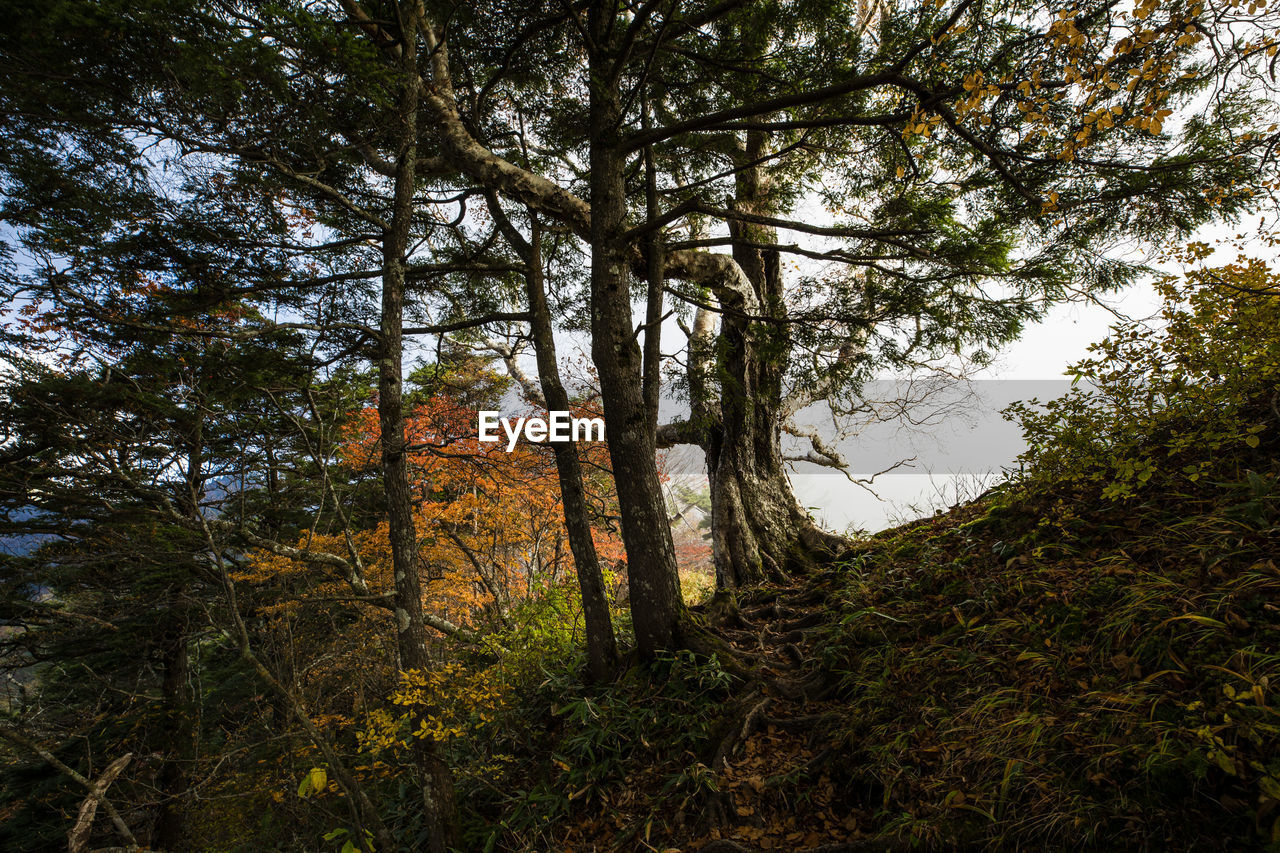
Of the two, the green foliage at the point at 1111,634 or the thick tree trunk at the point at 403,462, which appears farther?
the thick tree trunk at the point at 403,462

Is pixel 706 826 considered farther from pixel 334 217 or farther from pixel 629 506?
pixel 334 217

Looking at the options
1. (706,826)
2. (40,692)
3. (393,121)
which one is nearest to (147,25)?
(393,121)

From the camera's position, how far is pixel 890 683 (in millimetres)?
2762

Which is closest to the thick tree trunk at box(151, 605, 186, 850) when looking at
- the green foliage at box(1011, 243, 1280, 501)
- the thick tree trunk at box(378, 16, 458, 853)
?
the thick tree trunk at box(378, 16, 458, 853)

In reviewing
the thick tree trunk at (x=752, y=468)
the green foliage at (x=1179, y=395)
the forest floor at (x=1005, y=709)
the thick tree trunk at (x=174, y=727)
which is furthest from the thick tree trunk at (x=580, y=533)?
the thick tree trunk at (x=174, y=727)

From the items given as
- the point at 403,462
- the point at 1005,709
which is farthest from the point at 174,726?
the point at 1005,709

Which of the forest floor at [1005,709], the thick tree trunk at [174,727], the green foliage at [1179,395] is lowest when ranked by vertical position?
the thick tree trunk at [174,727]

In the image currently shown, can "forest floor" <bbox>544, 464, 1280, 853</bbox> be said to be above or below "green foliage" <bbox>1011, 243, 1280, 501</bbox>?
below

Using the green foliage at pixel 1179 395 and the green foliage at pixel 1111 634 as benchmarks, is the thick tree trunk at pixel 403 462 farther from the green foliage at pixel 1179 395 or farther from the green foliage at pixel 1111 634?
the green foliage at pixel 1179 395

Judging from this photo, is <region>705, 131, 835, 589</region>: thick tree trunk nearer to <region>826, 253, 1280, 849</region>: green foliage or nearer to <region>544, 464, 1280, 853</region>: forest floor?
<region>544, 464, 1280, 853</region>: forest floor

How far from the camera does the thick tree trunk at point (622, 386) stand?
3.87 meters

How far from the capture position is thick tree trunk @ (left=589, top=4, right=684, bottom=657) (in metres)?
3.87

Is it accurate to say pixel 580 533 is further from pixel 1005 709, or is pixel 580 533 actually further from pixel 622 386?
pixel 1005 709

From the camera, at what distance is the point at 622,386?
12.8ft
